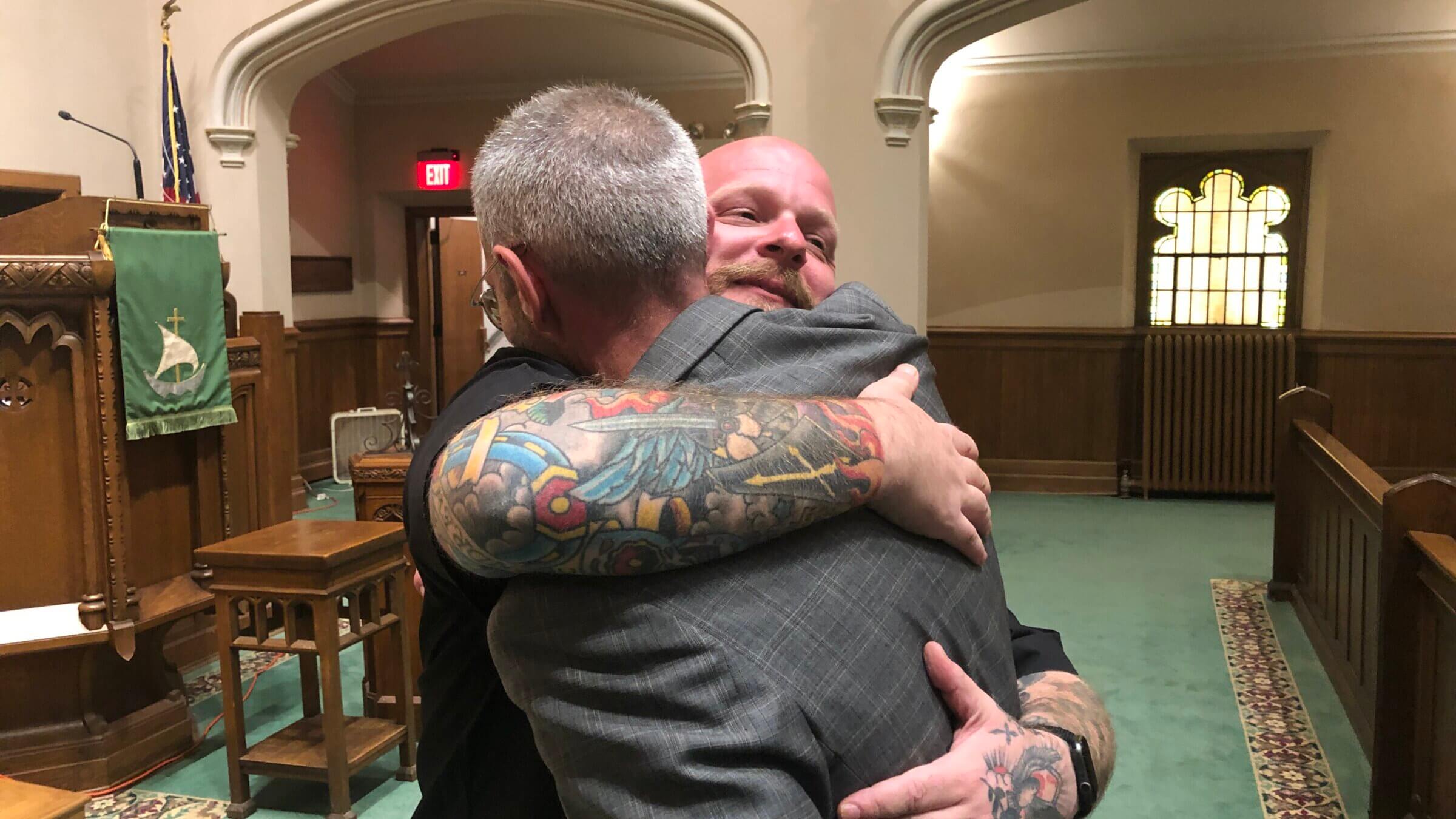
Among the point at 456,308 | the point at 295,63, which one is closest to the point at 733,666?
the point at 295,63

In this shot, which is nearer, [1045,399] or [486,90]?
[1045,399]

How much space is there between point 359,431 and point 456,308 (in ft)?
6.90

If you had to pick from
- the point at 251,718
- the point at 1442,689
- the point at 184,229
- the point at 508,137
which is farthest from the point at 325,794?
the point at 1442,689

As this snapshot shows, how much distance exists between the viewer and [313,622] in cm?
308

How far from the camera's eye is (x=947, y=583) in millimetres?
891

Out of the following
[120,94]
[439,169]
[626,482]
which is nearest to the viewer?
[626,482]

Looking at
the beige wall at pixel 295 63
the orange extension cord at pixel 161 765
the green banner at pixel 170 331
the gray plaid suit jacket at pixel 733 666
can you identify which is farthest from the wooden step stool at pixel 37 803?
the beige wall at pixel 295 63

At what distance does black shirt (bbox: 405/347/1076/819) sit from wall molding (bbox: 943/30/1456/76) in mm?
7073

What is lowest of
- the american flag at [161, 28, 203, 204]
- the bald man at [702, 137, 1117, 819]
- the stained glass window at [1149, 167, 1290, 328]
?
the bald man at [702, 137, 1117, 819]

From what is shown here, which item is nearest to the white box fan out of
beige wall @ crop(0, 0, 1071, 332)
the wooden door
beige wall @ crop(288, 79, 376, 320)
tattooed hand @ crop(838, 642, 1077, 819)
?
beige wall @ crop(288, 79, 376, 320)

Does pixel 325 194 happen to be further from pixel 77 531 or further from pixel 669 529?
pixel 669 529

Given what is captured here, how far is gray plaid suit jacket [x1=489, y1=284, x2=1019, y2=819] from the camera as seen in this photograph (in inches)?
28.2

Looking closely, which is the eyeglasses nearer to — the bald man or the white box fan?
the bald man

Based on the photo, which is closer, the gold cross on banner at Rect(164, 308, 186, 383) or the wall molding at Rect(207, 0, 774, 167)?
the gold cross on banner at Rect(164, 308, 186, 383)
